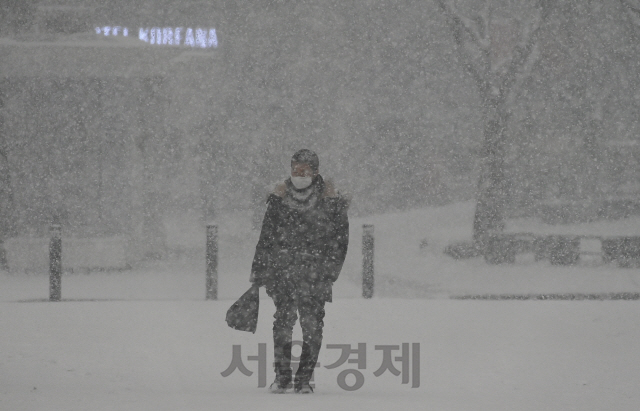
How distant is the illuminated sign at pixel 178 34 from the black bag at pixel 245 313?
19.9 meters

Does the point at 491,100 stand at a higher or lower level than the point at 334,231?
higher

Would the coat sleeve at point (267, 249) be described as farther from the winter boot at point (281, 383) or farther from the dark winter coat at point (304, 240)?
the winter boot at point (281, 383)

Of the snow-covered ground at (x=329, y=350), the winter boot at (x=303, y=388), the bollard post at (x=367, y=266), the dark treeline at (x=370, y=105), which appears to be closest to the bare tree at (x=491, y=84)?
the dark treeline at (x=370, y=105)

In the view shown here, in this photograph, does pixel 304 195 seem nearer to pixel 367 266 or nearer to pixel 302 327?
pixel 302 327

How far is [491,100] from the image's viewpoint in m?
17.4

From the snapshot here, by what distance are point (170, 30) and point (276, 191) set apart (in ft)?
76.4

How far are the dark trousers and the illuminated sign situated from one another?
788 inches

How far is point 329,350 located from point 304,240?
2422mm

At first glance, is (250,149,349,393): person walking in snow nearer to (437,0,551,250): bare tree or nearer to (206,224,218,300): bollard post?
(206,224,218,300): bollard post

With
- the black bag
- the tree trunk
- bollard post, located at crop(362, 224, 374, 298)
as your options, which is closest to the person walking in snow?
the black bag

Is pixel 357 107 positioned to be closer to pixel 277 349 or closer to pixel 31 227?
pixel 31 227

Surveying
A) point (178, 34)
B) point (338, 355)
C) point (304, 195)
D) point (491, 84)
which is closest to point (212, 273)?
point (338, 355)

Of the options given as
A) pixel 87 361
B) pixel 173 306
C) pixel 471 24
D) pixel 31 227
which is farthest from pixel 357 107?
pixel 87 361

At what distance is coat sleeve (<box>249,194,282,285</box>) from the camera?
5.73m
